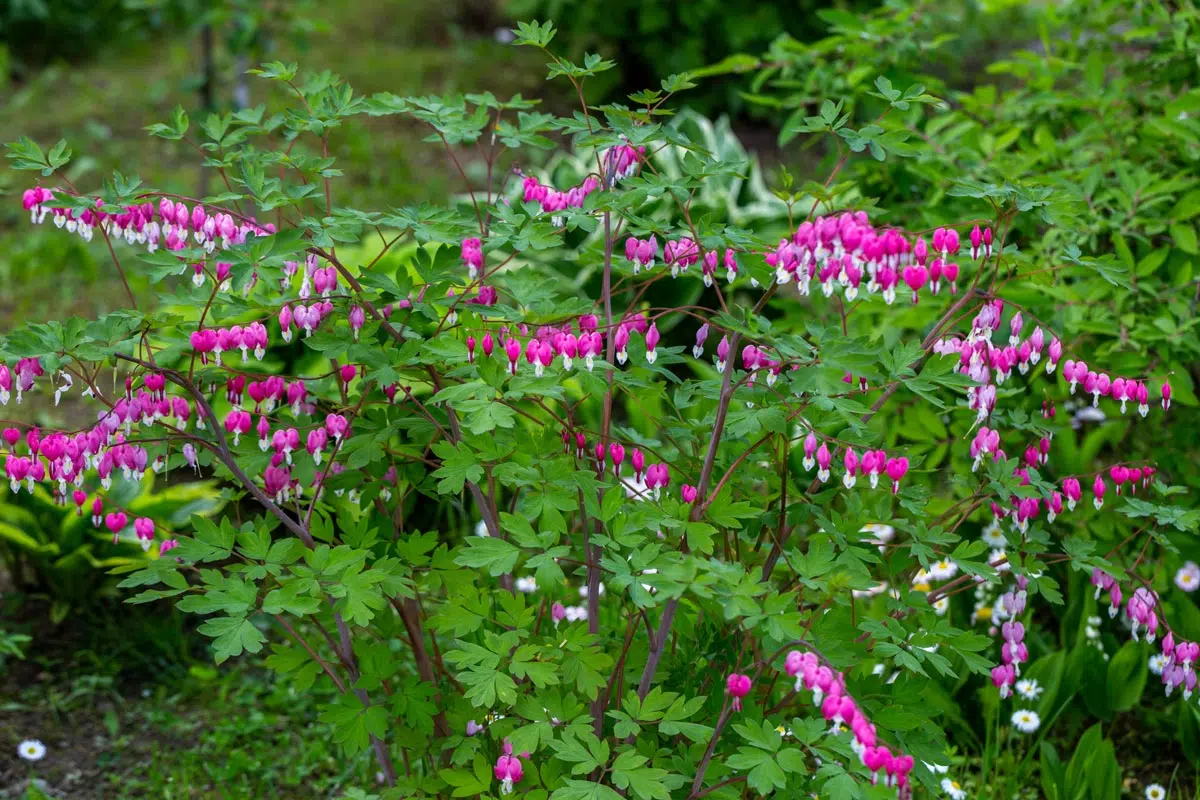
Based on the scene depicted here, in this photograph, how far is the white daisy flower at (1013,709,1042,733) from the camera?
2900 millimetres

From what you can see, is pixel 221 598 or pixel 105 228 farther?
pixel 105 228

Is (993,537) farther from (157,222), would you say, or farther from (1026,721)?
(157,222)

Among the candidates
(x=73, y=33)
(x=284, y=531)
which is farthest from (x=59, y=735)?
(x=73, y=33)

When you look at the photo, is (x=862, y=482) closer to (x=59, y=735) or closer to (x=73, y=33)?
(x=59, y=735)

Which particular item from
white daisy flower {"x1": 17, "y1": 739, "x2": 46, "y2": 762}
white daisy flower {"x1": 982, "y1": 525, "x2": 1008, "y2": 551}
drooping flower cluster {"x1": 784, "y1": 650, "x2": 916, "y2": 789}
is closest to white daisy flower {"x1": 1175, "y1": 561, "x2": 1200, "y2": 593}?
white daisy flower {"x1": 982, "y1": 525, "x2": 1008, "y2": 551}

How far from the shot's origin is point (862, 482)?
221 centimetres

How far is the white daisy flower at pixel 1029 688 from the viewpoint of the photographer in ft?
9.82

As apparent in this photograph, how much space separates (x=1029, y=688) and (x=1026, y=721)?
0.10 meters

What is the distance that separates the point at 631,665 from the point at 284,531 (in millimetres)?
1104

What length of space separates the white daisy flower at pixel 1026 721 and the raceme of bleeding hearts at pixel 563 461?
29.2 inches

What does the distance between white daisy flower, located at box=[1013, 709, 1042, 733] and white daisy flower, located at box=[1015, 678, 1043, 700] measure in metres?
0.06

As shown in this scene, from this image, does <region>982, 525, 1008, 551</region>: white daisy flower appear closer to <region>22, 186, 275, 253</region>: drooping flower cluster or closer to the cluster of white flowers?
the cluster of white flowers

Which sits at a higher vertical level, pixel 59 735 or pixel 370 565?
pixel 370 565

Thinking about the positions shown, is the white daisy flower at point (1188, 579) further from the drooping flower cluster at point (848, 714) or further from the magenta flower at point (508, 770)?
the magenta flower at point (508, 770)
